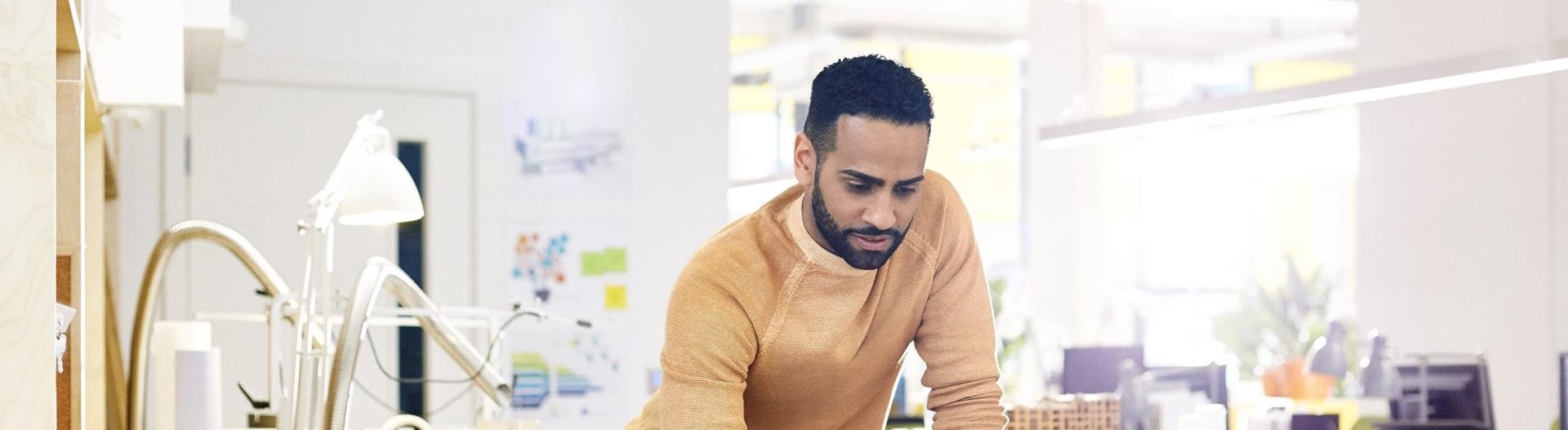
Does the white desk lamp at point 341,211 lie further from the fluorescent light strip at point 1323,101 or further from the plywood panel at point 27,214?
the fluorescent light strip at point 1323,101

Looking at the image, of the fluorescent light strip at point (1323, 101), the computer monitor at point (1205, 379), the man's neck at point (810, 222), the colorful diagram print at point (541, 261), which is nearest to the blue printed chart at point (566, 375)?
the colorful diagram print at point (541, 261)

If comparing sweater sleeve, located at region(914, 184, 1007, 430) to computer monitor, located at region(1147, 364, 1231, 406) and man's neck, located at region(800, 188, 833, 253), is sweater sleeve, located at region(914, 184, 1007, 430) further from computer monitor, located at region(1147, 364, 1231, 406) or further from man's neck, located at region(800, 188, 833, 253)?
computer monitor, located at region(1147, 364, 1231, 406)

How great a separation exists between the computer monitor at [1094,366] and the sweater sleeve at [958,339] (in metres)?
2.40

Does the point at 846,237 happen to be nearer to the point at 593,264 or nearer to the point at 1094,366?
the point at 1094,366

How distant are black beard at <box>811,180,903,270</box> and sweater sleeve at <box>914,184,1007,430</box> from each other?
17 cm

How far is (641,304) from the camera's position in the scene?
5422 mm

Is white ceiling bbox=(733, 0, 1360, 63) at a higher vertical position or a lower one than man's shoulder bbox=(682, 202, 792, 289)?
higher

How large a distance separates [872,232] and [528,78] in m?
3.70

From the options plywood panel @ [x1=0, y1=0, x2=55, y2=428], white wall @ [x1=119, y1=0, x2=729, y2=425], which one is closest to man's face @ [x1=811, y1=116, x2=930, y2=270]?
plywood panel @ [x1=0, y1=0, x2=55, y2=428]

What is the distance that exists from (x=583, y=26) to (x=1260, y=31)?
3.07 meters

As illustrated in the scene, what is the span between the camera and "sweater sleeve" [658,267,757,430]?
1762mm

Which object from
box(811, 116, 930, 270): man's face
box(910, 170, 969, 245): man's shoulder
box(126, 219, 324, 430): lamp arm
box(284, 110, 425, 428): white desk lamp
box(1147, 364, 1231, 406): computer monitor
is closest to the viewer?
box(811, 116, 930, 270): man's face

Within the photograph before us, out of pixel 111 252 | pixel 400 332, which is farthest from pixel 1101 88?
pixel 111 252

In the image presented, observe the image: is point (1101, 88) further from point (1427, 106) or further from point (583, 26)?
point (583, 26)
